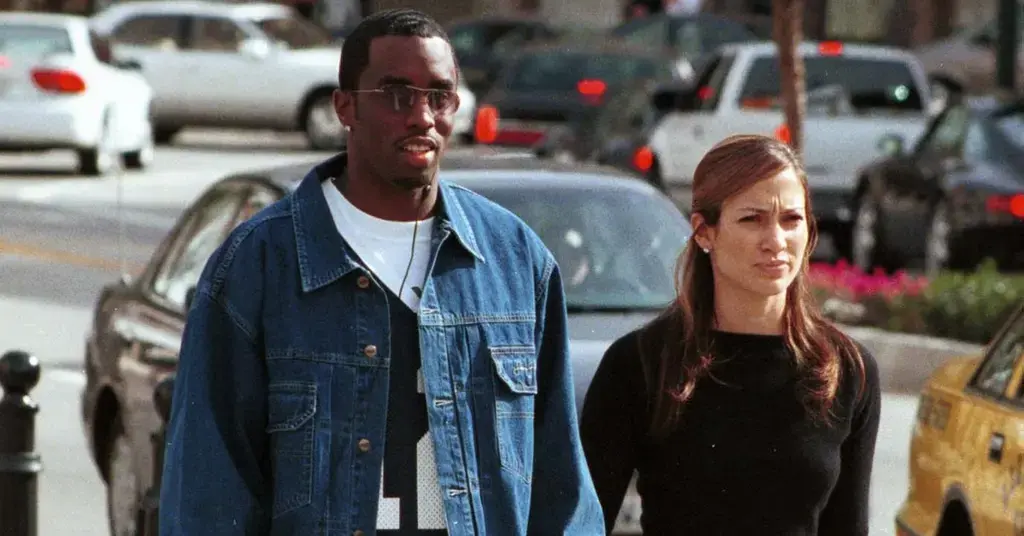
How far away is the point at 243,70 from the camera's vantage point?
27766 millimetres

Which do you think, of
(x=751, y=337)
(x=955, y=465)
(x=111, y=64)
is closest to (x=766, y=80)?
(x=111, y=64)

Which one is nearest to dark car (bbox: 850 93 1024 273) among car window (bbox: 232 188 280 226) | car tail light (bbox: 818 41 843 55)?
car tail light (bbox: 818 41 843 55)

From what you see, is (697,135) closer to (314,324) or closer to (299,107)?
(299,107)

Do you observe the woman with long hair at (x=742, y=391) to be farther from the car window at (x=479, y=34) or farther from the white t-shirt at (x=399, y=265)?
the car window at (x=479, y=34)

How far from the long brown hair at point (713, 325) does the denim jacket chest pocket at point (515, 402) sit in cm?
60

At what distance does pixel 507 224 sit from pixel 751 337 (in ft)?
2.23

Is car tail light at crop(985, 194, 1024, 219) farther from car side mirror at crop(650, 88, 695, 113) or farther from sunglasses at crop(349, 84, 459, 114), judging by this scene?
sunglasses at crop(349, 84, 459, 114)

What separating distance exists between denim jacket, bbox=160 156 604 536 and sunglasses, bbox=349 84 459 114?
16cm

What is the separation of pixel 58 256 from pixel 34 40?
5838mm

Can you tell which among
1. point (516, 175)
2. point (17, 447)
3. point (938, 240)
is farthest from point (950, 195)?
point (17, 447)

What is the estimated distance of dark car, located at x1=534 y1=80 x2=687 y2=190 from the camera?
19469 mm

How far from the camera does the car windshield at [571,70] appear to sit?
24281 millimetres

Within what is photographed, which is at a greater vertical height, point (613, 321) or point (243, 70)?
point (613, 321)

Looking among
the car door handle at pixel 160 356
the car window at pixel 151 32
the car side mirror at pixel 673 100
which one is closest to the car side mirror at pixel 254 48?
the car window at pixel 151 32
